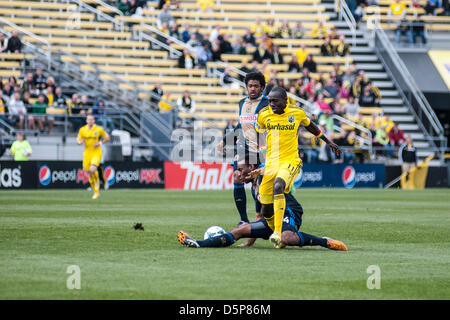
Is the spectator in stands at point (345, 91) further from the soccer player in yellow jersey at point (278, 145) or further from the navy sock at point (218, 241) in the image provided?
the navy sock at point (218, 241)

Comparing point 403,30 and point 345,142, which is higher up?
point 403,30

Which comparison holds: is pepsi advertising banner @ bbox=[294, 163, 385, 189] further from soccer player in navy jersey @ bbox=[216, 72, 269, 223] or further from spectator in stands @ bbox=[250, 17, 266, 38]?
soccer player in navy jersey @ bbox=[216, 72, 269, 223]

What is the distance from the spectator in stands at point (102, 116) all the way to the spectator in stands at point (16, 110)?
2.84 meters

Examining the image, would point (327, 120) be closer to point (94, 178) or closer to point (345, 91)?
point (345, 91)

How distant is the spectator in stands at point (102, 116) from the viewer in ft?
111

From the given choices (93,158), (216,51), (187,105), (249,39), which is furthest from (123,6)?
(93,158)

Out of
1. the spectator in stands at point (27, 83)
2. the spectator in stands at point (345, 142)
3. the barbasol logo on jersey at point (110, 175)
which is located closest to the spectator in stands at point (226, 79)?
the spectator in stands at point (345, 142)

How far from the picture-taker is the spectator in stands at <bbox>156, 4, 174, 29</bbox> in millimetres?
Answer: 41500

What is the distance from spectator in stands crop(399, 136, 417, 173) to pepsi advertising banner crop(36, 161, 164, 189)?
11437 millimetres

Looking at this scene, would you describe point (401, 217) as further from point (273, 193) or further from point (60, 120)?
point (60, 120)

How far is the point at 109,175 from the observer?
33438 mm

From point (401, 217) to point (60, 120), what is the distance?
18.8 metres

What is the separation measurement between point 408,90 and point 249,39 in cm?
874

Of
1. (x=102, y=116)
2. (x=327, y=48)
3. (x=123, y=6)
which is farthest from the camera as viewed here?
(x=327, y=48)
